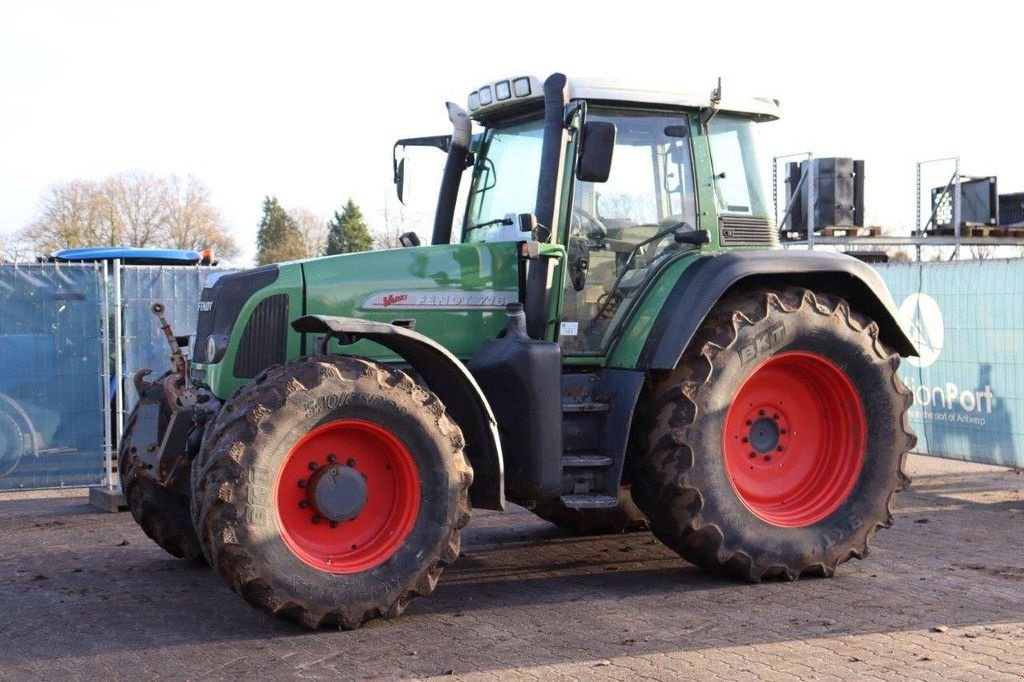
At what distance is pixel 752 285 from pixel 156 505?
12.5ft

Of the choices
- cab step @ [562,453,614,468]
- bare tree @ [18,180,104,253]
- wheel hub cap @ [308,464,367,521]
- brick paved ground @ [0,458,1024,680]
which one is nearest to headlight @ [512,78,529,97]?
cab step @ [562,453,614,468]

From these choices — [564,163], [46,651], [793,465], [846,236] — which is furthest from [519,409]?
[846,236]

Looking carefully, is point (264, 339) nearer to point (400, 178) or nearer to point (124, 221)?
point (400, 178)

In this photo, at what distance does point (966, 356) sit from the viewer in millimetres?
11375

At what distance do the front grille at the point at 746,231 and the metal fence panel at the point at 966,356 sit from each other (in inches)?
134

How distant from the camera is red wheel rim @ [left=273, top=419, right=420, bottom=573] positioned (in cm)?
598

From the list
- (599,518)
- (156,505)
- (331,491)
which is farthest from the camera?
(599,518)

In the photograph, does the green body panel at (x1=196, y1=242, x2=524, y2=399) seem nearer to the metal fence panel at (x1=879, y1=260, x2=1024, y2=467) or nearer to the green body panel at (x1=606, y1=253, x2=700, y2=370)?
the green body panel at (x1=606, y1=253, x2=700, y2=370)

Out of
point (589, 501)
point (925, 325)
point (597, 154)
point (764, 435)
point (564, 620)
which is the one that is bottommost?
point (564, 620)

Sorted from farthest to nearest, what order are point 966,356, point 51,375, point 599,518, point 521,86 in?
point 966,356, point 51,375, point 599,518, point 521,86

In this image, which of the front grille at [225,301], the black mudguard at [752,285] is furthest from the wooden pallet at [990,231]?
the front grille at [225,301]

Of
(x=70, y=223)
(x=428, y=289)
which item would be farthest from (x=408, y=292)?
(x=70, y=223)

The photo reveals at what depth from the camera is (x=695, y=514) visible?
21.9 ft

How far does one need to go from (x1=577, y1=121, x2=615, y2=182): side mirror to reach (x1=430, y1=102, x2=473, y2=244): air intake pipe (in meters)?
1.67
